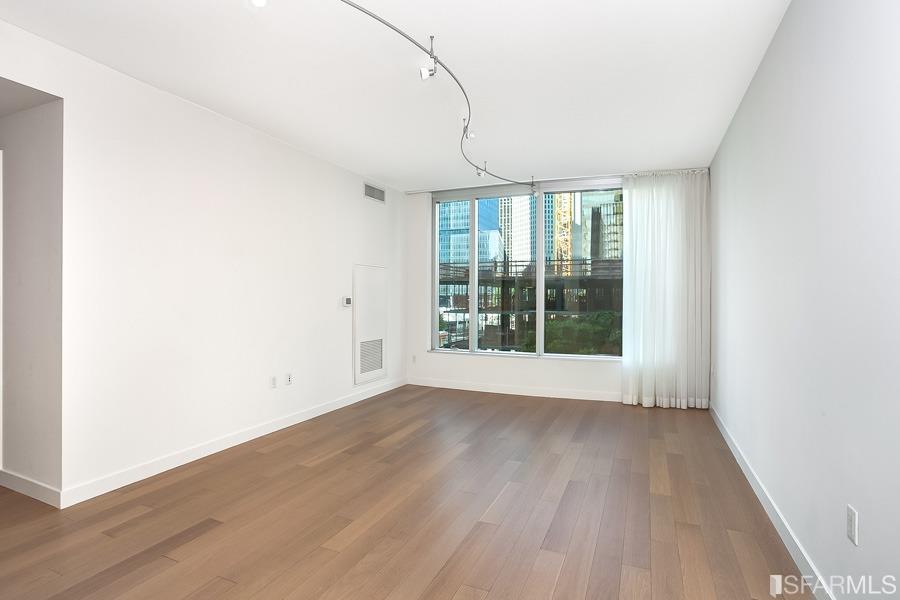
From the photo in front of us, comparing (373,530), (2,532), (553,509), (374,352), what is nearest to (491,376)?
(374,352)

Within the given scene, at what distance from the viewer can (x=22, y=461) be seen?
118 inches

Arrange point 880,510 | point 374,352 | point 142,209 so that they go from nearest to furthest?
point 880,510, point 142,209, point 374,352

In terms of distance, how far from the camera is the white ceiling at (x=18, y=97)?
2656mm

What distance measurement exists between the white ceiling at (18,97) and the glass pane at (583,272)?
4.94 metres

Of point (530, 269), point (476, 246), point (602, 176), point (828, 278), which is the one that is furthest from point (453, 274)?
point (828, 278)

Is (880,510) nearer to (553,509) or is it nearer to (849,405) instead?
(849,405)

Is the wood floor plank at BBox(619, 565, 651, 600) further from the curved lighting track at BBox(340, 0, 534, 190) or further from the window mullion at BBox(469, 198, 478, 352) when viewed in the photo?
the window mullion at BBox(469, 198, 478, 352)

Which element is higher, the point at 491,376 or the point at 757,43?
the point at 757,43

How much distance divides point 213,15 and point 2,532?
295 centimetres

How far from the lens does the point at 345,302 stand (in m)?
5.34

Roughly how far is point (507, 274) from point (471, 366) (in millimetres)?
1336

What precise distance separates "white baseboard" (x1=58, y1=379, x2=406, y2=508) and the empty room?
0.02 m

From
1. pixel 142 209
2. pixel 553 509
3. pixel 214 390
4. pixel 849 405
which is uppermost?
pixel 142 209

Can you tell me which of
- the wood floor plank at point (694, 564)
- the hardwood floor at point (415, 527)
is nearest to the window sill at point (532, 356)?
the hardwood floor at point (415, 527)
